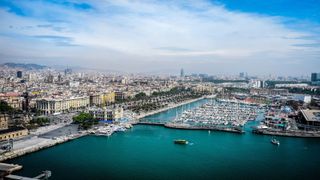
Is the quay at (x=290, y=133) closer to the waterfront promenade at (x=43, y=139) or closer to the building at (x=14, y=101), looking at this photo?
the waterfront promenade at (x=43, y=139)

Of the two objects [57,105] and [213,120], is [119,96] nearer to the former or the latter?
[57,105]

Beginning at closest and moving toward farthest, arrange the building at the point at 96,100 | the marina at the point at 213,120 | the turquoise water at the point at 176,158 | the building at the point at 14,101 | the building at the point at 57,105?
the turquoise water at the point at 176,158
the marina at the point at 213,120
the building at the point at 57,105
the building at the point at 14,101
the building at the point at 96,100

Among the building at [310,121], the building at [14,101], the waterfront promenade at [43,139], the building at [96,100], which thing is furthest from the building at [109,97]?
the building at [310,121]

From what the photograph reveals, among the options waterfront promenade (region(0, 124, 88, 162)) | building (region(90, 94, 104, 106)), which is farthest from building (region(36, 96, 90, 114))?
waterfront promenade (region(0, 124, 88, 162))

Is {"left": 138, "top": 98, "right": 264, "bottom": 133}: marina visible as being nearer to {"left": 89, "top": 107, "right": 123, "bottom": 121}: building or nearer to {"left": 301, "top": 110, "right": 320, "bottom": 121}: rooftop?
{"left": 89, "top": 107, "right": 123, "bottom": 121}: building

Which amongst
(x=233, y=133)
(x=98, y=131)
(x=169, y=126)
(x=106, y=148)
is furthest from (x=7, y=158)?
(x=233, y=133)
